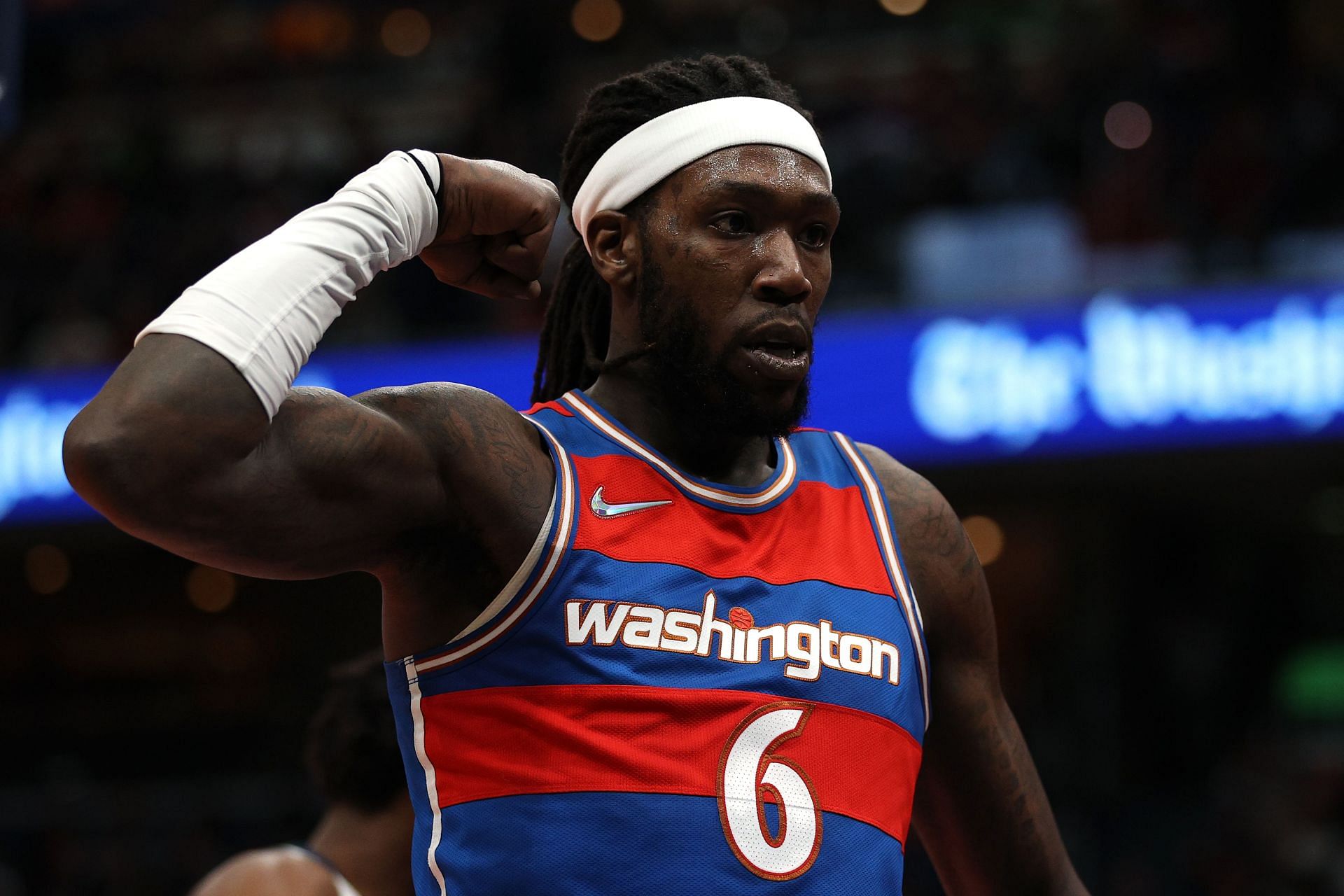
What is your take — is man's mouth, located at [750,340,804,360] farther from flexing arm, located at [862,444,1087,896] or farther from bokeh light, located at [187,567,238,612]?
bokeh light, located at [187,567,238,612]

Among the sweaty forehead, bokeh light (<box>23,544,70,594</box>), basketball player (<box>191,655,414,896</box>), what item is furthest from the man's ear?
bokeh light (<box>23,544,70,594</box>)

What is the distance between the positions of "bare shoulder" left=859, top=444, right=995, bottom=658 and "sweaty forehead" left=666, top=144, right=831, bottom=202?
52 centimetres

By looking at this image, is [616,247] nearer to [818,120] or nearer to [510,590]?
[510,590]

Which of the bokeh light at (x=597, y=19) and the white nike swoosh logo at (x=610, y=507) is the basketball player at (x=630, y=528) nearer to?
the white nike swoosh logo at (x=610, y=507)

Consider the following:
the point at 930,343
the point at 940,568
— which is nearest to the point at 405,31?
the point at 930,343

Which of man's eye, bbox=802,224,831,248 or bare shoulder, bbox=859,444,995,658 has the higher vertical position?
man's eye, bbox=802,224,831,248

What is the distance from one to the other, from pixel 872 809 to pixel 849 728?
0.12m

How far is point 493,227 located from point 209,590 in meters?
12.4

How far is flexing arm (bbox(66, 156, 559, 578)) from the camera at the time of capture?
1.83m

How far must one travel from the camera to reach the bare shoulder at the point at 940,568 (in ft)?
8.14

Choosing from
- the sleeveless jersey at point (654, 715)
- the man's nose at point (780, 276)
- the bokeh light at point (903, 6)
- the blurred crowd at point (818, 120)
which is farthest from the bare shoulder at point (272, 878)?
the bokeh light at point (903, 6)

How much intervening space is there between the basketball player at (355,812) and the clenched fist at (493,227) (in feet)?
4.59

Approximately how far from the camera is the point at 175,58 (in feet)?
45.3

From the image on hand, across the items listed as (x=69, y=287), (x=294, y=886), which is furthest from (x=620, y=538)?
(x=69, y=287)
